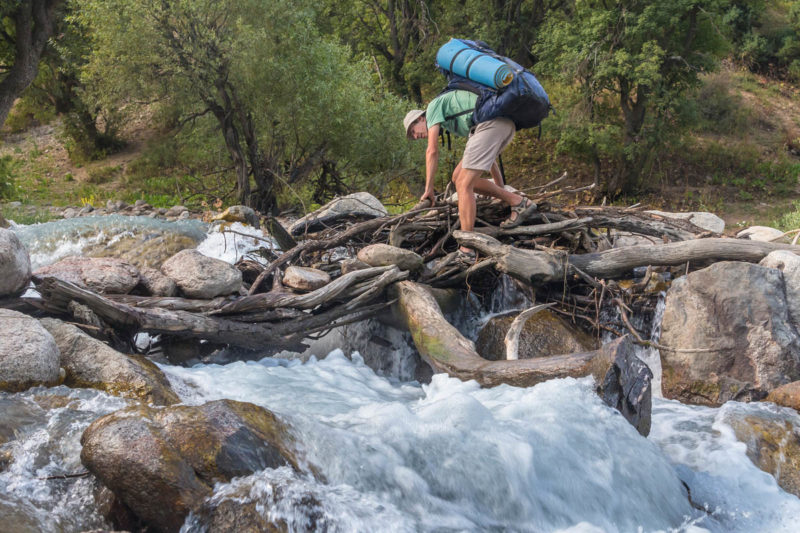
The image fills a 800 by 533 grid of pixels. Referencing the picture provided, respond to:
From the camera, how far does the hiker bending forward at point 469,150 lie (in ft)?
19.0

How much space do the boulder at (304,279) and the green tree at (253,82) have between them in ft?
24.0

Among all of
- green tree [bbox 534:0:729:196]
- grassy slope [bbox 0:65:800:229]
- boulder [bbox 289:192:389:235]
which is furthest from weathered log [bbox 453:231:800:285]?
green tree [bbox 534:0:729:196]

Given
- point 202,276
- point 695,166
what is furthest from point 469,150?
point 695,166

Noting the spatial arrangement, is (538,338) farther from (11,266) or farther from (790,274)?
(11,266)

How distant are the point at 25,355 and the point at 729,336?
5196 mm

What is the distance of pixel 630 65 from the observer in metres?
17.0

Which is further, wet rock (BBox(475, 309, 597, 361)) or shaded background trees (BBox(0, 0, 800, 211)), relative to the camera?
shaded background trees (BBox(0, 0, 800, 211))

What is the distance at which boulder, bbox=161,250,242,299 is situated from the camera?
5660mm

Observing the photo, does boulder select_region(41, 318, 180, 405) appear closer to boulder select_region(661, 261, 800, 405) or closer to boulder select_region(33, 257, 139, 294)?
boulder select_region(33, 257, 139, 294)

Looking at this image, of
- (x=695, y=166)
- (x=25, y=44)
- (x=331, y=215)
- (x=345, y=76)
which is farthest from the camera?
(x=695, y=166)

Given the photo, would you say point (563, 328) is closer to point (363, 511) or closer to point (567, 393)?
point (567, 393)

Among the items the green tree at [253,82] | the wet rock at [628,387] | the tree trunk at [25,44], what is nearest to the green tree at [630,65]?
the green tree at [253,82]

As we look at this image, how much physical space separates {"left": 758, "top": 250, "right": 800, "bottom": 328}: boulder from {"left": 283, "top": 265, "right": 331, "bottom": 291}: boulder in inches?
155

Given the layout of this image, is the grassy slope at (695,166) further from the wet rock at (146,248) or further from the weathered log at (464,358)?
the weathered log at (464,358)
